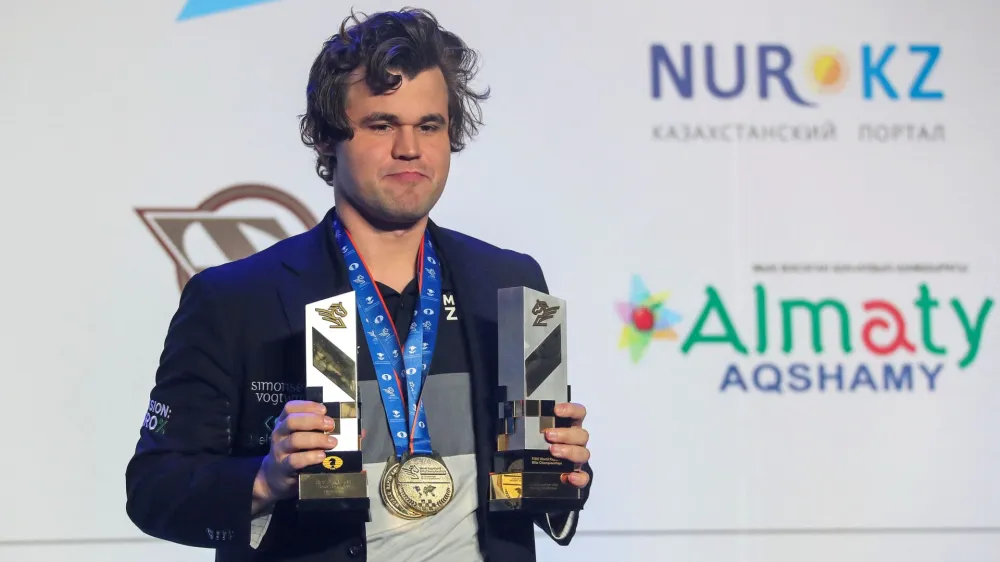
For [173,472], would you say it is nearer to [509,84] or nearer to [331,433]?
[331,433]

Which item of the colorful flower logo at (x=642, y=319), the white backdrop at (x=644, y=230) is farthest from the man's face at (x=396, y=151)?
the colorful flower logo at (x=642, y=319)

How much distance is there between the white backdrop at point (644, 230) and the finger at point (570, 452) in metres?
1.46

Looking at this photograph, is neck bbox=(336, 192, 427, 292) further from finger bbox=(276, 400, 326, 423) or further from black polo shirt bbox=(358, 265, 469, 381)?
finger bbox=(276, 400, 326, 423)

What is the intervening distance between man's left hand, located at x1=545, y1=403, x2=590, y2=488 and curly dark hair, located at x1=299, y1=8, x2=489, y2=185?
0.63m

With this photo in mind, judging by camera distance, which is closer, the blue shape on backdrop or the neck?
the neck

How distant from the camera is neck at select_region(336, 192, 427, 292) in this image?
2.10 metres

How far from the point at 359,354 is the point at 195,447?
311mm

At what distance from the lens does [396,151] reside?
6.63 feet

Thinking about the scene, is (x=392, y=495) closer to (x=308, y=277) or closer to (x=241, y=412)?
(x=241, y=412)

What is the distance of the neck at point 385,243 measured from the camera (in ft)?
6.90

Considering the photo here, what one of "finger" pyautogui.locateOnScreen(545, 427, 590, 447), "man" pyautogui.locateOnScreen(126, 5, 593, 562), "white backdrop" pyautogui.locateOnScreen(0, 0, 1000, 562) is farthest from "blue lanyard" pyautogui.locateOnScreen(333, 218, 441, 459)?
"white backdrop" pyautogui.locateOnScreen(0, 0, 1000, 562)

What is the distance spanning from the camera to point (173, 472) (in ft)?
6.11

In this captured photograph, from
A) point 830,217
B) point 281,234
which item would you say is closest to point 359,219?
point 281,234

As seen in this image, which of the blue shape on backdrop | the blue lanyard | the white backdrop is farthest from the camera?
the blue shape on backdrop
